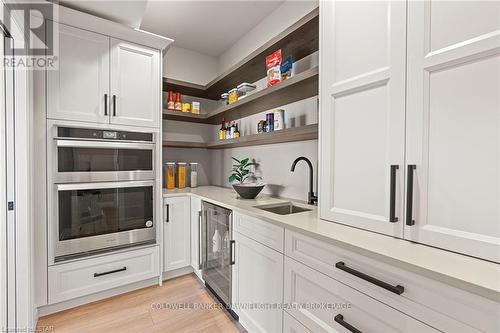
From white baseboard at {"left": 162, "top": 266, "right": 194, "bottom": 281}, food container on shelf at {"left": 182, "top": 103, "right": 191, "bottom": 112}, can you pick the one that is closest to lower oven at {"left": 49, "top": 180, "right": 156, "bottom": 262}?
white baseboard at {"left": 162, "top": 266, "right": 194, "bottom": 281}

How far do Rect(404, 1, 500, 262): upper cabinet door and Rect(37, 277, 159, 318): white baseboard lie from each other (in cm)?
A: 225

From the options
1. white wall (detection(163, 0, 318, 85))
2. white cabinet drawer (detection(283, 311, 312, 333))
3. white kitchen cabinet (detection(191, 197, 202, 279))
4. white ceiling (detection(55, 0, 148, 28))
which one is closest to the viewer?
white cabinet drawer (detection(283, 311, 312, 333))

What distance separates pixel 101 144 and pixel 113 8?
107cm

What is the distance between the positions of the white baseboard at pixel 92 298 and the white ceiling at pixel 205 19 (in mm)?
2630

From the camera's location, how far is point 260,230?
4.85 ft

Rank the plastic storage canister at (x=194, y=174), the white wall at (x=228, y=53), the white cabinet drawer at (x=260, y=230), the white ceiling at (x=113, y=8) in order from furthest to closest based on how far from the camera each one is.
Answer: the plastic storage canister at (x=194, y=174) → the white wall at (x=228, y=53) → the white ceiling at (x=113, y=8) → the white cabinet drawer at (x=260, y=230)

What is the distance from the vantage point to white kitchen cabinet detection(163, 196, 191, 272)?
2330 mm

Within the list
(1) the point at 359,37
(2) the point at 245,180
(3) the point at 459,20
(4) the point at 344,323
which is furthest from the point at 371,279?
(2) the point at 245,180

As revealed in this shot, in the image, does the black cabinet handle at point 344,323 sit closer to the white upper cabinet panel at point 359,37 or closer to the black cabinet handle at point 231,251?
the black cabinet handle at point 231,251

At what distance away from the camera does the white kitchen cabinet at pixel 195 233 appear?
2.30 m

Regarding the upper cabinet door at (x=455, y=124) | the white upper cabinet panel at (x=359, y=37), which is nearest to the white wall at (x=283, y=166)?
the white upper cabinet panel at (x=359, y=37)

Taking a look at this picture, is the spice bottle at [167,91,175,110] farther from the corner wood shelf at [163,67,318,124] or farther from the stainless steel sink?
the stainless steel sink

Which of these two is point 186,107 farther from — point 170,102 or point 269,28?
point 269,28

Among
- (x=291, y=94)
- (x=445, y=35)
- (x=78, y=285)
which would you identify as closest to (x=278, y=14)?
(x=291, y=94)
